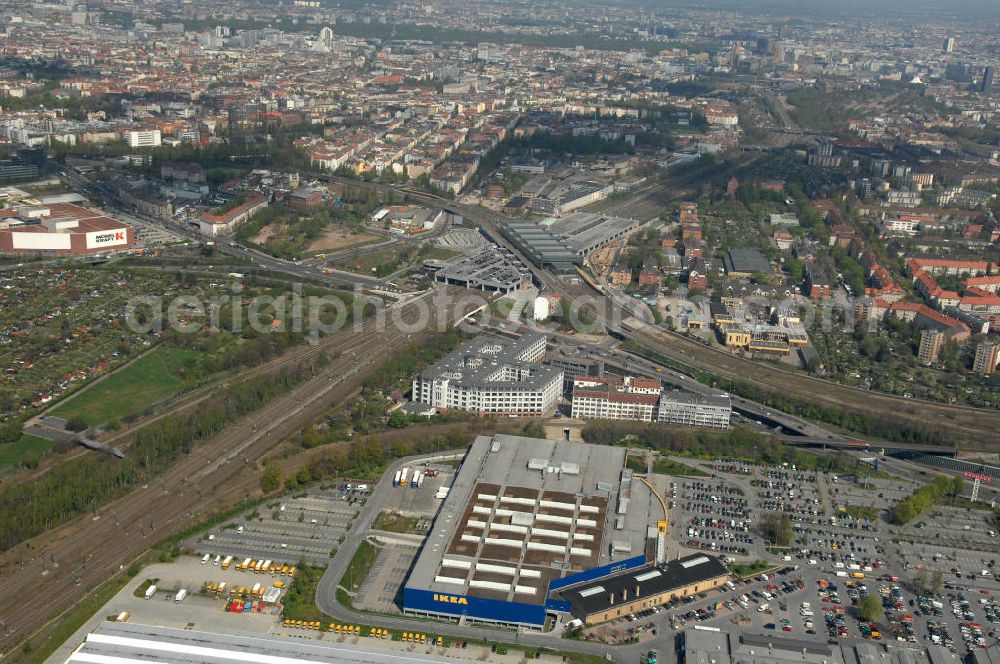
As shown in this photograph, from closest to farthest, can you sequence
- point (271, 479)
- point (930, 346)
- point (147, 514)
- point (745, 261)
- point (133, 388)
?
point (147, 514)
point (271, 479)
point (133, 388)
point (930, 346)
point (745, 261)

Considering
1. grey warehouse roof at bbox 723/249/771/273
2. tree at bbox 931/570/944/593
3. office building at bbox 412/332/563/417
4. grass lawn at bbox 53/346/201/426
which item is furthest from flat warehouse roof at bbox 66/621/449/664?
grey warehouse roof at bbox 723/249/771/273

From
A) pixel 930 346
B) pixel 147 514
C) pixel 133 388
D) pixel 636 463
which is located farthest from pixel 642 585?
pixel 930 346

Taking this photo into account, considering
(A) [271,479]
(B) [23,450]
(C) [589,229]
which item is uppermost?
(C) [589,229]

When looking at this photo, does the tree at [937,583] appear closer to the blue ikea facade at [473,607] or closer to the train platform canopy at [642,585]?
the train platform canopy at [642,585]

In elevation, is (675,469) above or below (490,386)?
below

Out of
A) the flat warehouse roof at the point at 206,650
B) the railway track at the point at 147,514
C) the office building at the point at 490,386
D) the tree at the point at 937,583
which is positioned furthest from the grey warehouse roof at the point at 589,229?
the flat warehouse roof at the point at 206,650

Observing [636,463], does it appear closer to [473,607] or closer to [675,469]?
[675,469]

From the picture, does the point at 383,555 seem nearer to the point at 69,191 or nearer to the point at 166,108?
the point at 69,191

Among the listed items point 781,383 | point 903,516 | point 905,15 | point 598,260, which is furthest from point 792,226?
point 905,15
